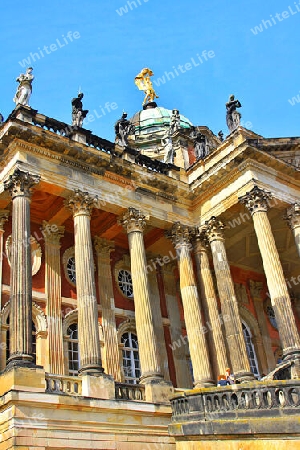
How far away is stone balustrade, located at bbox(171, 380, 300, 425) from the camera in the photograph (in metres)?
10.7

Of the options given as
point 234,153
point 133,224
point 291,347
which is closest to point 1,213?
point 133,224

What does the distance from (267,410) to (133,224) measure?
921 centimetres

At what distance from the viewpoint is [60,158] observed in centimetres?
1719

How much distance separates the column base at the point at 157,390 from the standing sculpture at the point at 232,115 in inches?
412

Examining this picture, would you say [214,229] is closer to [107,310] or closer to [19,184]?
[107,310]

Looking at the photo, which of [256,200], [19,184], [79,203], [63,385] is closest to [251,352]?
[256,200]

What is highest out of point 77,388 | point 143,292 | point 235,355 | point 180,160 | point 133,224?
point 180,160

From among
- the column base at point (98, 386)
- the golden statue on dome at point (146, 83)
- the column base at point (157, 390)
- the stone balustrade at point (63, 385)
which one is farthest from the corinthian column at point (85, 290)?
the golden statue on dome at point (146, 83)

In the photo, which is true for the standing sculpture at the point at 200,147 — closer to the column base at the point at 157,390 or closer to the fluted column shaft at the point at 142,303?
the fluted column shaft at the point at 142,303

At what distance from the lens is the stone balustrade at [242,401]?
10664 millimetres

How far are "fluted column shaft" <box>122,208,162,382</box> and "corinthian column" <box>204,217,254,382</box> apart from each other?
2713 millimetres

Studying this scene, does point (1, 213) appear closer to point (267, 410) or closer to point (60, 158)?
point (60, 158)

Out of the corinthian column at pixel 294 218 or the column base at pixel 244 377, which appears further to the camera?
the corinthian column at pixel 294 218

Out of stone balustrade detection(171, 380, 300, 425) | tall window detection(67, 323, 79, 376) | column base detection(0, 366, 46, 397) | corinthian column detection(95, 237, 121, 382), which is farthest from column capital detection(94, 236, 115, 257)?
stone balustrade detection(171, 380, 300, 425)
